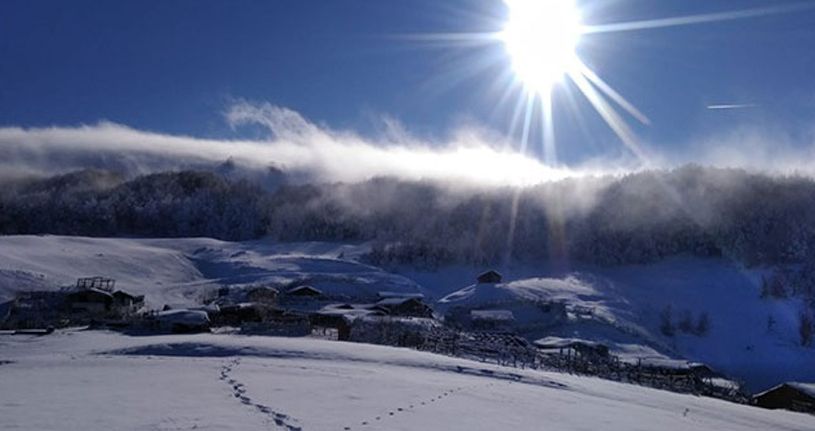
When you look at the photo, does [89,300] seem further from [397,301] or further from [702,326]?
[702,326]

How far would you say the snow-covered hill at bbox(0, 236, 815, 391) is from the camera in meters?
69.6

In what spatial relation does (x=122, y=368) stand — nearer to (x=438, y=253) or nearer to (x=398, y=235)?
(x=438, y=253)

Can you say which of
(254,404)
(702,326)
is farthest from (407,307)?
(254,404)

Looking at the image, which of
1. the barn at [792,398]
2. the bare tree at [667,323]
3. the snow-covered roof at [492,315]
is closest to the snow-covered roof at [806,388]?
the barn at [792,398]

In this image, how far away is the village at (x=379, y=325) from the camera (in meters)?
35.4

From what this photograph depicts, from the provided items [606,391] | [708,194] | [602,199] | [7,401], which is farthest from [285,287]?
[708,194]

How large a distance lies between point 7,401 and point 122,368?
735 centimetres

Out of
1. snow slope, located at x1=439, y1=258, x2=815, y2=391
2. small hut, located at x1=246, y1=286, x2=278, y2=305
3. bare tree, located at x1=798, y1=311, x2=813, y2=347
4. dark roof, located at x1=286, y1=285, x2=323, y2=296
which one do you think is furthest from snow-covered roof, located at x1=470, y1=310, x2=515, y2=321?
bare tree, located at x1=798, y1=311, x2=813, y2=347

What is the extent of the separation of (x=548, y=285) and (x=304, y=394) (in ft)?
264

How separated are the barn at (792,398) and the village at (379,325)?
0.14 feet

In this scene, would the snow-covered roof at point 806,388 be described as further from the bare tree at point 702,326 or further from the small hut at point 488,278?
the small hut at point 488,278

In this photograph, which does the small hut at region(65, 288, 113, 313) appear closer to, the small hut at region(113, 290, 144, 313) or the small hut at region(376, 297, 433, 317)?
the small hut at region(113, 290, 144, 313)

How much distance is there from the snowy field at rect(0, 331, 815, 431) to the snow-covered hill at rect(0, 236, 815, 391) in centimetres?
3936

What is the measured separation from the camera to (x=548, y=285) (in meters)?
93.4
